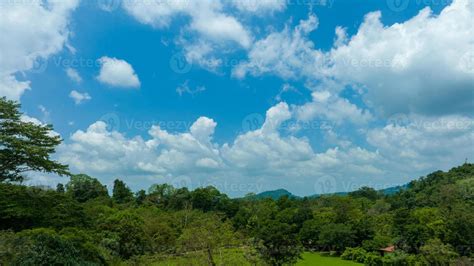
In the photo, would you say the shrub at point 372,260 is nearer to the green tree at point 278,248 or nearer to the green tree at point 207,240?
the green tree at point 278,248

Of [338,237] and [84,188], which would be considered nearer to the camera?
[338,237]

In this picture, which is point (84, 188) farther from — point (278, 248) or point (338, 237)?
point (278, 248)

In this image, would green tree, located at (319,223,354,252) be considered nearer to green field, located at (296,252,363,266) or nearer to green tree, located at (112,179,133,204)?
green field, located at (296,252,363,266)

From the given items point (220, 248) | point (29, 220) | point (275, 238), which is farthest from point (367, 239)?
point (29, 220)

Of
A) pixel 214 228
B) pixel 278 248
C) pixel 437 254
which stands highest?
pixel 214 228

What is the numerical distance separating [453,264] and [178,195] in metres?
44.4

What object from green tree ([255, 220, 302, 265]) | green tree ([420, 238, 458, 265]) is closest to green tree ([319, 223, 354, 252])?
green tree ([420, 238, 458, 265])

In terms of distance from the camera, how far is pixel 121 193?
6006 centimetres

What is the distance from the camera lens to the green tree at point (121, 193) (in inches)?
2336

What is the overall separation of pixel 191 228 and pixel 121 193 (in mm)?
44241

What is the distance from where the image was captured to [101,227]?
94.5ft

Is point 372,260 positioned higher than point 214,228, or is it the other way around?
point 214,228

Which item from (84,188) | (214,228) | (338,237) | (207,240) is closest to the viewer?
(207,240)

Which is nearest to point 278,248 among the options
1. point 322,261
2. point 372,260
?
point 372,260
